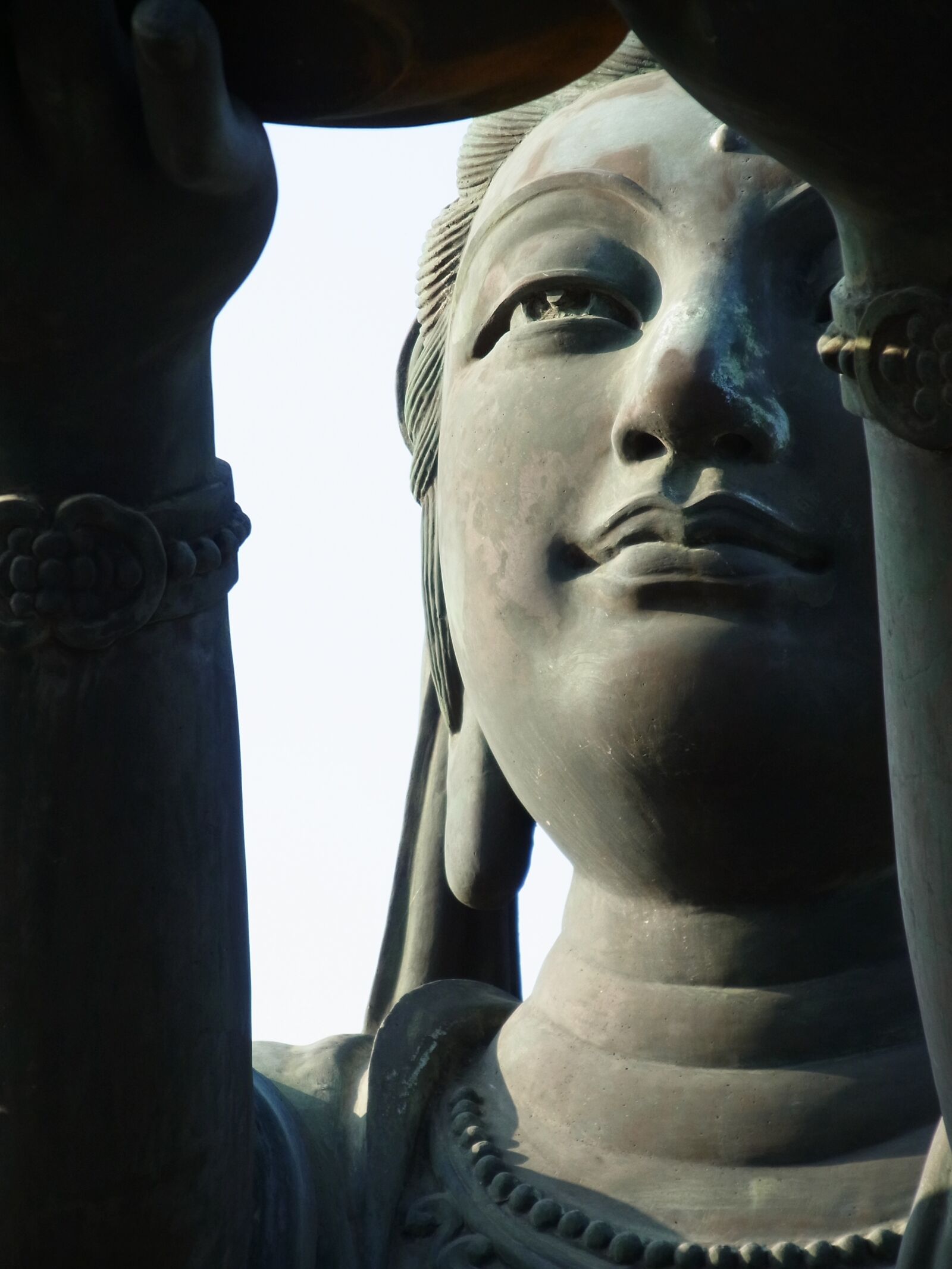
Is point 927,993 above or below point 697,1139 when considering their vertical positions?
above

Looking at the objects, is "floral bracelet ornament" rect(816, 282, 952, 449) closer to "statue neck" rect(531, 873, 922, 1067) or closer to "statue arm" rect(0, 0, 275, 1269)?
"statue arm" rect(0, 0, 275, 1269)

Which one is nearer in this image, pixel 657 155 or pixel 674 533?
pixel 674 533

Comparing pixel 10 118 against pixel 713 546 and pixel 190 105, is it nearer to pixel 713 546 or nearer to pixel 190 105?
pixel 190 105

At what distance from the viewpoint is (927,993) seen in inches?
91.0

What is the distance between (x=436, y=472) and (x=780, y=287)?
2.84 ft

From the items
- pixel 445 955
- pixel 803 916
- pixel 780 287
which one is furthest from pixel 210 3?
pixel 445 955

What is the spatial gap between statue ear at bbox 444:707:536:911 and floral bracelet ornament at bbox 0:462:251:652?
126cm

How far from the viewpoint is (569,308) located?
3457 mm

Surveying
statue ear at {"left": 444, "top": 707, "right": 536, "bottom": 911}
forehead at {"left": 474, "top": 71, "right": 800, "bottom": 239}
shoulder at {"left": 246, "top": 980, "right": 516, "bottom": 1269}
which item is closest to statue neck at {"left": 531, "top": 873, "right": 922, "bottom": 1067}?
shoulder at {"left": 246, "top": 980, "right": 516, "bottom": 1269}

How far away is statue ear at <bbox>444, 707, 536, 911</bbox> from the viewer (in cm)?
382

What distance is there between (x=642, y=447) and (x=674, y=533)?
143 millimetres

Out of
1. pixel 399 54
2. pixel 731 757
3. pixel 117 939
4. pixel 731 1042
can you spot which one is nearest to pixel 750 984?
pixel 731 1042

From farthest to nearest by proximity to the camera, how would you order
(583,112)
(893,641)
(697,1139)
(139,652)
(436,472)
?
(436,472) < (583,112) < (697,1139) < (139,652) < (893,641)

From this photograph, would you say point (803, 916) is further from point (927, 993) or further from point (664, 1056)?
point (927, 993)
